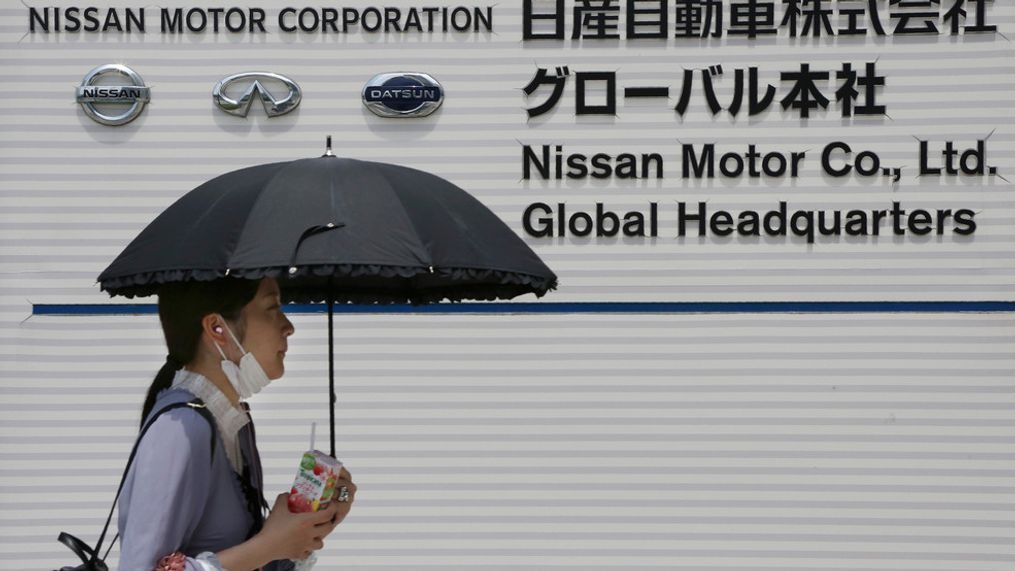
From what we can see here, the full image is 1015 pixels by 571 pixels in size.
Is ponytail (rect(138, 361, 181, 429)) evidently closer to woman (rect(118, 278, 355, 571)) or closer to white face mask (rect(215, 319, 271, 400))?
woman (rect(118, 278, 355, 571))

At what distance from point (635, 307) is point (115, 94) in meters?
2.55

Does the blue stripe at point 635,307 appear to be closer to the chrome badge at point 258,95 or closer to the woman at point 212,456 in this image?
the chrome badge at point 258,95

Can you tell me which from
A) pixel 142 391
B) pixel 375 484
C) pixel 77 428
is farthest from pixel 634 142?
pixel 77 428

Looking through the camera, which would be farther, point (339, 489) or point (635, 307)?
point (635, 307)

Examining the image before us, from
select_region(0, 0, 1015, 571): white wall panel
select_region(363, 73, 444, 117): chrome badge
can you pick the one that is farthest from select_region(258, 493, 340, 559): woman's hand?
select_region(363, 73, 444, 117): chrome badge

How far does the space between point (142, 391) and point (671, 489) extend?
2458 millimetres

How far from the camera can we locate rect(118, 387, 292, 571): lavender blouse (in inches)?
88.6

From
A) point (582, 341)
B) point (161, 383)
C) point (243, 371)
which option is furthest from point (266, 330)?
point (582, 341)

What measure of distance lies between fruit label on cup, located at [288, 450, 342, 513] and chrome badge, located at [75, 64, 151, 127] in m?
2.98

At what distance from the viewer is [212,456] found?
2.37 meters

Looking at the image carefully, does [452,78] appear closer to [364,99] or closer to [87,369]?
[364,99]

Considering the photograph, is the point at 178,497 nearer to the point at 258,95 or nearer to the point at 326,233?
the point at 326,233

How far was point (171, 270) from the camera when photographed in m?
2.37

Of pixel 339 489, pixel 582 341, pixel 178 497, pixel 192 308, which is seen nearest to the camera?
pixel 178 497
